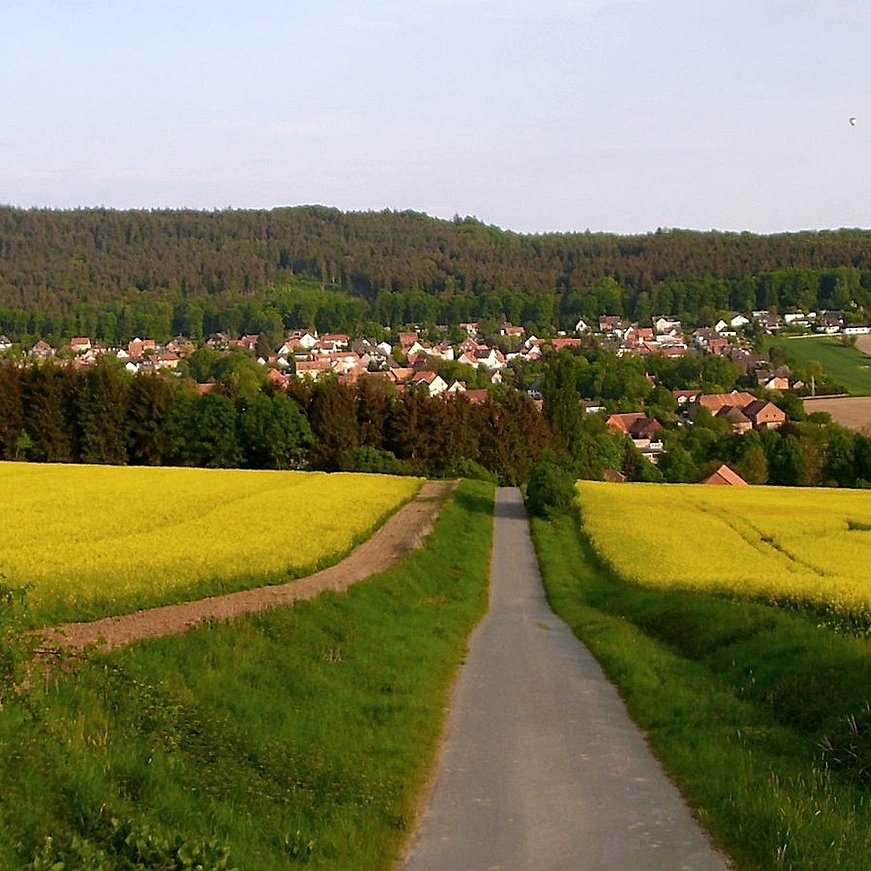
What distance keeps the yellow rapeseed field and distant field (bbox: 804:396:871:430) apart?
184ft

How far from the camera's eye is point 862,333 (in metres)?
198

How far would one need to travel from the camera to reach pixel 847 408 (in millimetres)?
124875

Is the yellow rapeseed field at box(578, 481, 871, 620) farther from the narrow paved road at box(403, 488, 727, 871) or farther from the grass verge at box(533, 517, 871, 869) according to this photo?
the narrow paved road at box(403, 488, 727, 871)

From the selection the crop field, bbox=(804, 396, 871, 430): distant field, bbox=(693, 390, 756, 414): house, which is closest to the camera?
the crop field

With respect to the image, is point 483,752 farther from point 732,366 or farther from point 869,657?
point 732,366

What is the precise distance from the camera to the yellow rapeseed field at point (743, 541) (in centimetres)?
2558

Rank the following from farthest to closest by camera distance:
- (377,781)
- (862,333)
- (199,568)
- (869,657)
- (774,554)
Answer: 1. (862,333)
2. (774,554)
3. (199,568)
4. (869,657)
5. (377,781)

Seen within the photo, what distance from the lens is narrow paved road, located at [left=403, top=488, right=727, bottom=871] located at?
9055 millimetres

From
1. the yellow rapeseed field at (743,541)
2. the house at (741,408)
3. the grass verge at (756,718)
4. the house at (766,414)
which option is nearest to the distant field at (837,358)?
the house at (741,408)

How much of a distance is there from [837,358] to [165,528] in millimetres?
150868

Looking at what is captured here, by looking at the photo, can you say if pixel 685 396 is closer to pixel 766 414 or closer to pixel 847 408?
pixel 766 414

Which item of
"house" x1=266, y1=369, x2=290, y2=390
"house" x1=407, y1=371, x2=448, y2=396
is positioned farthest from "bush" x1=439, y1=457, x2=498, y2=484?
"house" x1=407, y1=371, x2=448, y2=396

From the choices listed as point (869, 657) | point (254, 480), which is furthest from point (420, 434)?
point (869, 657)

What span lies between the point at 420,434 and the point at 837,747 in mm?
65243
